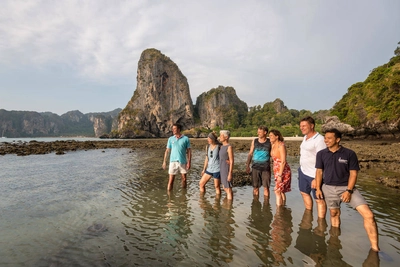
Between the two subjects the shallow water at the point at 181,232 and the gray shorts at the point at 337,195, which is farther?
the gray shorts at the point at 337,195

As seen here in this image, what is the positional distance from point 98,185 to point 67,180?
2462mm

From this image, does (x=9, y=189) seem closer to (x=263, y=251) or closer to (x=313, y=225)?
(x=263, y=251)

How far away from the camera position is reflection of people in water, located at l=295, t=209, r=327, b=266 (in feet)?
12.1

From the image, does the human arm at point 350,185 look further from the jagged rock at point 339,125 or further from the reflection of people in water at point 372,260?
the jagged rock at point 339,125

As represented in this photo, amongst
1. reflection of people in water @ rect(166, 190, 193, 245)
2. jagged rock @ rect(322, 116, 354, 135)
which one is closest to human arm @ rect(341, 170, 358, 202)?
reflection of people in water @ rect(166, 190, 193, 245)

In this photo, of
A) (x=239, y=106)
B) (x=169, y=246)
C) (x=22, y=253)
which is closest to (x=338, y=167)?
(x=169, y=246)

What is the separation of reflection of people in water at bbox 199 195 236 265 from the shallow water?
18 mm

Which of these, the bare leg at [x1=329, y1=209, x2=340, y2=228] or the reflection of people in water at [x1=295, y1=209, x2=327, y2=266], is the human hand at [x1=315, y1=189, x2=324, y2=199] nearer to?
the bare leg at [x1=329, y1=209, x2=340, y2=228]

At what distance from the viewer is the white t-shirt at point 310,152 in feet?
16.2

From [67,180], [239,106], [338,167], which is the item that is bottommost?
[67,180]

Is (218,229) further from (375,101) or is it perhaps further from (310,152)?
(375,101)

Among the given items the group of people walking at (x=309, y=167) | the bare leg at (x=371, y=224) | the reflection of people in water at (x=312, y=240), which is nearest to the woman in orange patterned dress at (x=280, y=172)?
the group of people walking at (x=309, y=167)

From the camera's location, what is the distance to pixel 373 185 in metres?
9.05

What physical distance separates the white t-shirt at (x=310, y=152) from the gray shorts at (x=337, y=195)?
2.67 ft
